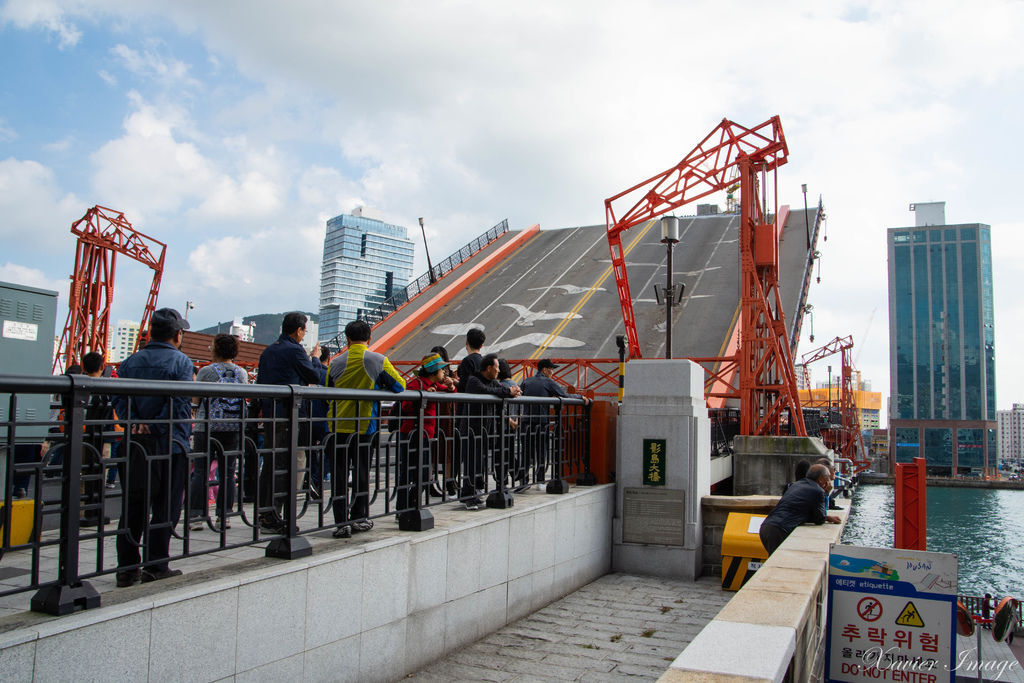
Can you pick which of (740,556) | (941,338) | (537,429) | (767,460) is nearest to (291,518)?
(537,429)

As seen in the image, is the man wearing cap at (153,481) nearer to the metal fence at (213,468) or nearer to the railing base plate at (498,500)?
the metal fence at (213,468)

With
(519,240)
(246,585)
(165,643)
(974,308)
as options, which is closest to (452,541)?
(246,585)

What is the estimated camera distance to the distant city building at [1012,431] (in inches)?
6758

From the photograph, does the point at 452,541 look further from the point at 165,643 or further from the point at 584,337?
the point at 584,337

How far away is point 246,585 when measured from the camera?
3797 mm

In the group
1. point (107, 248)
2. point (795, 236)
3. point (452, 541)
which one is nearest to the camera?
point (452, 541)

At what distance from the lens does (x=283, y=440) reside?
255 inches

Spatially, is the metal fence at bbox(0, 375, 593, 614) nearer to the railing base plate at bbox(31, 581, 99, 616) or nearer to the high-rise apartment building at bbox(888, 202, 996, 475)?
the railing base plate at bbox(31, 581, 99, 616)

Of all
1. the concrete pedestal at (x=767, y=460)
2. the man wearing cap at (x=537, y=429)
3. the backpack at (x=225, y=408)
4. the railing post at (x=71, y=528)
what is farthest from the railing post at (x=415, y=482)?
the concrete pedestal at (x=767, y=460)

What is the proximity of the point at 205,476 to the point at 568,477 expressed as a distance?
5.59 meters

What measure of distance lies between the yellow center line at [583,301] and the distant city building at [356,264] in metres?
122

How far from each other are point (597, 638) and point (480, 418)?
2.15 m

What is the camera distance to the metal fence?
3.24 meters

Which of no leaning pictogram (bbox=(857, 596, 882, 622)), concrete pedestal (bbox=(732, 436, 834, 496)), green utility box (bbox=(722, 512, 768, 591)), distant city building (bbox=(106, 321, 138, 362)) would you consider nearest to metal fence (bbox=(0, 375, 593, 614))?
green utility box (bbox=(722, 512, 768, 591))
